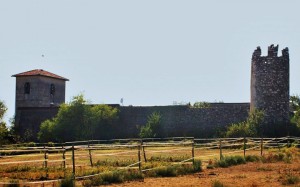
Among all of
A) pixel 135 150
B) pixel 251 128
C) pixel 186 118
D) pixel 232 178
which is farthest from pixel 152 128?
pixel 232 178

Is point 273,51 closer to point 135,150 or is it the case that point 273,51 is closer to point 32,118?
point 135,150

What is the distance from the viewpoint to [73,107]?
46.8 m

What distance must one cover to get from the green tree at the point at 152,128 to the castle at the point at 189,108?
2.55 feet

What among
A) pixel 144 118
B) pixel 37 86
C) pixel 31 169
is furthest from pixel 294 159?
pixel 37 86

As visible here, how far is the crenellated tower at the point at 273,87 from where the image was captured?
37844 mm

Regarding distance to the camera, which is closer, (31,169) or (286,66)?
(31,169)

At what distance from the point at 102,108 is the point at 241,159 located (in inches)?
1034

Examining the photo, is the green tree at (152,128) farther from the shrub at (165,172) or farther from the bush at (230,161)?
the shrub at (165,172)

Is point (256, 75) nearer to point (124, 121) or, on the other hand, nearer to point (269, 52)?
point (269, 52)

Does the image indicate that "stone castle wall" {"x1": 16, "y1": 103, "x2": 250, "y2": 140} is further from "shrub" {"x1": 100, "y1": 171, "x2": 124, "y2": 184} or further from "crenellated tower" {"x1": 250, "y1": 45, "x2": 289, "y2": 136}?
"shrub" {"x1": 100, "y1": 171, "x2": 124, "y2": 184}

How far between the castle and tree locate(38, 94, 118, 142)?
1117 millimetres

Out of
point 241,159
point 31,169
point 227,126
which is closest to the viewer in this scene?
point 31,169

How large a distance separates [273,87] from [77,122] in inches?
678

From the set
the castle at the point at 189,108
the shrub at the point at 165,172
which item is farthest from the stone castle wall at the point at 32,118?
the shrub at the point at 165,172
